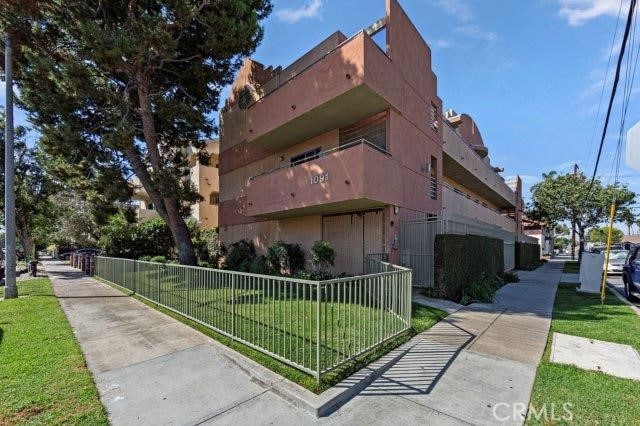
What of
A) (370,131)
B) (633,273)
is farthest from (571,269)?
(370,131)

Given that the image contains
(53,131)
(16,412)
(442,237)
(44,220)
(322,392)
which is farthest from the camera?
(44,220)

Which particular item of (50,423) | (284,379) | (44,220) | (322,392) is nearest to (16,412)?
(50,423)

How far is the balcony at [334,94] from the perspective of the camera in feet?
33.3

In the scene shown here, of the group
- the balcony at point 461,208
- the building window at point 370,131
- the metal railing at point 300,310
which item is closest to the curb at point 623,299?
the balcony at point 461,208

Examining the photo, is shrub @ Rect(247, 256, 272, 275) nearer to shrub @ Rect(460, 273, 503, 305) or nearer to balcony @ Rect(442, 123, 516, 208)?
shrub @ Rect(460, 273, 503, 305)

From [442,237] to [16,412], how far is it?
31.6ft

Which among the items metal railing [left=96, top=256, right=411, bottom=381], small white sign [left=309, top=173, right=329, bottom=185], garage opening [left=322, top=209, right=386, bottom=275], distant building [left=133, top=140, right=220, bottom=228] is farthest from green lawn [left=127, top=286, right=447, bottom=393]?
distant building [left=133, top=140, right=220, bottom=228]

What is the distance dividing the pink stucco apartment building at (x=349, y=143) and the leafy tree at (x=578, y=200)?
71.7 ft

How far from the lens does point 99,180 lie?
582 inches

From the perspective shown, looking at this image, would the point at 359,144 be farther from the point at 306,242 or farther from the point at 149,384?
the point at 149,384

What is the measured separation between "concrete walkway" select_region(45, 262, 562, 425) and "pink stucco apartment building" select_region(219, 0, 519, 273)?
5.14 m

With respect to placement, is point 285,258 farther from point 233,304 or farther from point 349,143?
point 233,304

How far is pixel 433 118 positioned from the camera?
1514 cm

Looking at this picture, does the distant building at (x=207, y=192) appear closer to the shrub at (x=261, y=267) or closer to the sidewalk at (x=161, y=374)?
the shrub at (x=261, y=267)
